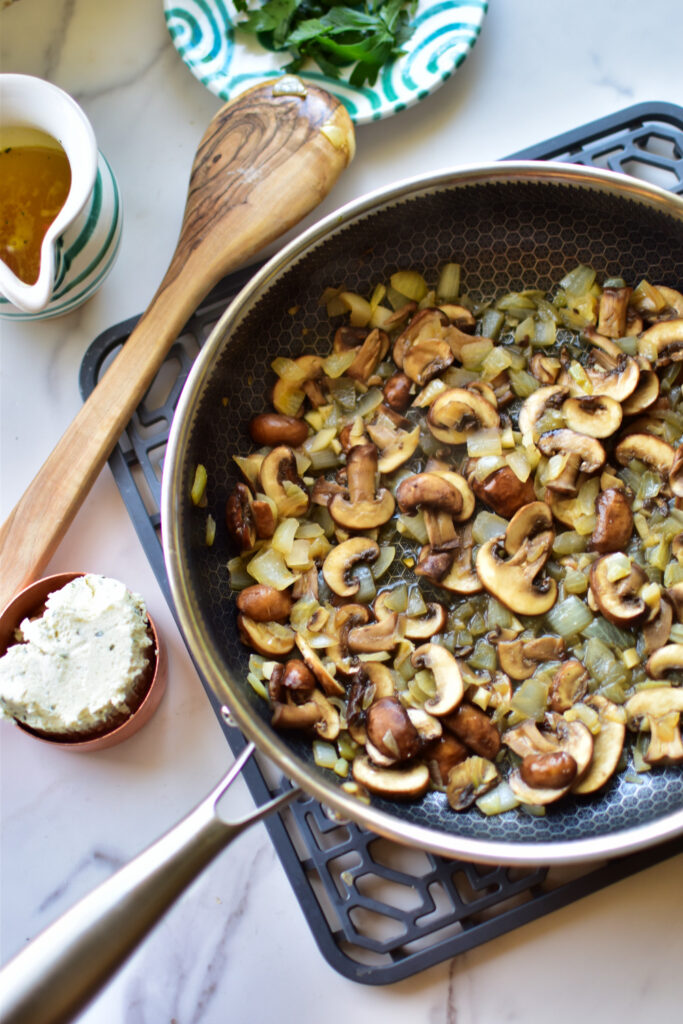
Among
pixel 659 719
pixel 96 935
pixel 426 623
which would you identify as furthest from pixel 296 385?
pixel 96 935

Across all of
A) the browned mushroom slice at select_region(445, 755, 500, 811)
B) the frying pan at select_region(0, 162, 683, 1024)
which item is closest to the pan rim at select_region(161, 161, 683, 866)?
the frying pan at select_region(0, 162, 683, 1024)

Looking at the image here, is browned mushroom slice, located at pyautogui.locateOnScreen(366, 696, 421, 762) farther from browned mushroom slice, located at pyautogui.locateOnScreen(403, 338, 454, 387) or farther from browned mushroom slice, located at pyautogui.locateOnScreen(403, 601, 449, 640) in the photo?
browned mushroom slice, located at pyautogui.locateOnScreen(403, 338, 454, 387)

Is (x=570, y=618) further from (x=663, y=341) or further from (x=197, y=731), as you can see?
(x=197, y=731)

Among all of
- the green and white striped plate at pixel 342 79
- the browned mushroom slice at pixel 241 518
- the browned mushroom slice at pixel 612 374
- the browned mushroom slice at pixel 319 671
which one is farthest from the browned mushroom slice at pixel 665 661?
the green and white striped plate at pixel 342 79

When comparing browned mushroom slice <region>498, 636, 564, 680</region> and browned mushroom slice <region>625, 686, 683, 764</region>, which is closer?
browned mushroom slice <region>625, 686, 683, 764</region>

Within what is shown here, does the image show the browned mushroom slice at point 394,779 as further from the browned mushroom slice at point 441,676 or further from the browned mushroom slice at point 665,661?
the browned mushroom slice at point 665,661

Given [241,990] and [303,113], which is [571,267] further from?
[241,990]

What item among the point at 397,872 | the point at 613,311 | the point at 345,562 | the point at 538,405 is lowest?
the point at 397,872
